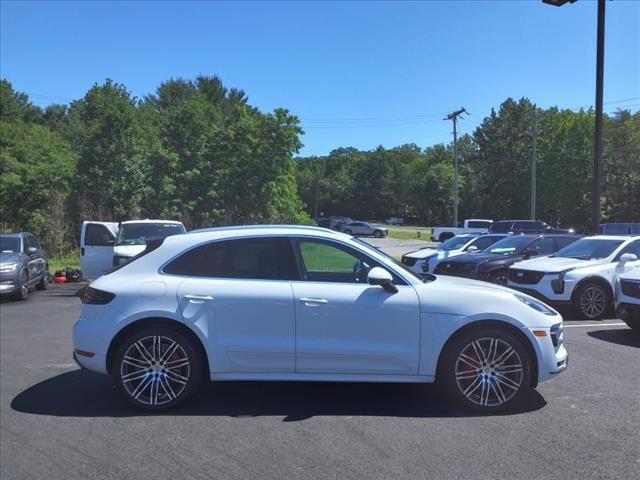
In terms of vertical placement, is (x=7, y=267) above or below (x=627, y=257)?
below

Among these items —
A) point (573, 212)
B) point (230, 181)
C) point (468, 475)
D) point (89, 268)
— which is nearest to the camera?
point (468, 475)

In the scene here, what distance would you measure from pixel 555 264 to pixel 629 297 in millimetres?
2354

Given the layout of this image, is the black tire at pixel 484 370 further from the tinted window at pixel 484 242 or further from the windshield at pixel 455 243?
the windshield at pixel 455 243

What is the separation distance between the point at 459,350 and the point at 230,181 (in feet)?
92.8

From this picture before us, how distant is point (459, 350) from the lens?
16.4 feet

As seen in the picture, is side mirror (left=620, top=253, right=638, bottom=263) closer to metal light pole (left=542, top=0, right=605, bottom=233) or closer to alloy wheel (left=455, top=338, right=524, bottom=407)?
alloy wheel (left=455, top=338, right=524, bottom=407)

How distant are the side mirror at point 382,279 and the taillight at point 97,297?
226 centimetres

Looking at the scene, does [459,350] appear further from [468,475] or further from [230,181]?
[230,181]

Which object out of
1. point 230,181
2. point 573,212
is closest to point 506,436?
point 230,181

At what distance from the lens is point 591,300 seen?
10.5 m

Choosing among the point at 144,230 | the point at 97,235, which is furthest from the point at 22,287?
the point at 144,230

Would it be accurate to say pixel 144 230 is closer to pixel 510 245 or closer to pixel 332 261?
pixel 510 245

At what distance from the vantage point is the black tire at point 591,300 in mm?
10461

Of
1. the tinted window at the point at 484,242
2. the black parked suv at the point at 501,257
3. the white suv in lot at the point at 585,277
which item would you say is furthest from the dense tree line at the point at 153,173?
the white suv in lot at the point at 585,277
